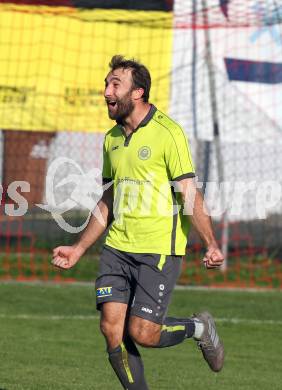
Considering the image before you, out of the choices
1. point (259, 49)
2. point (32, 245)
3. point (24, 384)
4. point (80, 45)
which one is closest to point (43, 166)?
point (32, 245)

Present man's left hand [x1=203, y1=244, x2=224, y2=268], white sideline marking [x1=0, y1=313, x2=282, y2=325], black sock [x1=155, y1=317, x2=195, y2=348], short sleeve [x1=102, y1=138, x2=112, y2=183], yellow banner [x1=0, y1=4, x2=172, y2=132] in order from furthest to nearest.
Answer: yellow banner [x1=0, y1=4, x2=172, y2=132] → white sideline marking [x1=0, y1=313, x2=282, y2=325] → short sleeve [x1=102, y1=138, x2=112, y2=183] → black sock [x1=155, y1=317, x2=195, y2=348] → man's left hand [x1=203, y1=244, x2=224, y2=268]

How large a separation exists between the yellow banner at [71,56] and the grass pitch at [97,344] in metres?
3.03

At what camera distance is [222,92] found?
1645 centimetres

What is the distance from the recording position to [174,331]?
7.65 metres

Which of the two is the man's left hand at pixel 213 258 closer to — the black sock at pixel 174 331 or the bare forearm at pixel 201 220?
the bare forearm at pixel 201 220

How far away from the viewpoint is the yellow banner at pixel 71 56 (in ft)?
52.9

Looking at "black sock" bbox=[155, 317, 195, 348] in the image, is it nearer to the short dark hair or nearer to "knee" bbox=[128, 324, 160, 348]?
"knee" bbox=[128, 324, 160, 348]

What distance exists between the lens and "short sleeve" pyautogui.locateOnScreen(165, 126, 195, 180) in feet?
24.0

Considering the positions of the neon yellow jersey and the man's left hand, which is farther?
the neon yellow jersey

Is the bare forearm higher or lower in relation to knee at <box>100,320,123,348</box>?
higher

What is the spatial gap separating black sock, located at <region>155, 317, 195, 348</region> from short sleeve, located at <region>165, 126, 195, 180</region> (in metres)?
0.99

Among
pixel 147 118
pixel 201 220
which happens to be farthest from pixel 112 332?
pixel 147 118

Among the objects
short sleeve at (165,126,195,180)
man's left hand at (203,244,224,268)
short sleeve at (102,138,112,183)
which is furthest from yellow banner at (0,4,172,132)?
man's left hand at (203,244,224,268)

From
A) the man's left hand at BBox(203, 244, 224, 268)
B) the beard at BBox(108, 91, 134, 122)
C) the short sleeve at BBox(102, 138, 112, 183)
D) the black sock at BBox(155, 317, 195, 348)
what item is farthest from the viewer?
the short sleeve at BBox(102, 138, 112, 183)
